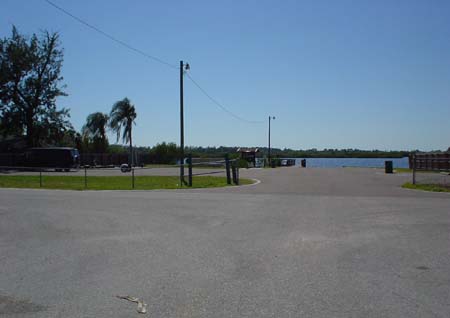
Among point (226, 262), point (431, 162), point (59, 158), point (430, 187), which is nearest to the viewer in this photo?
point (226, 262)

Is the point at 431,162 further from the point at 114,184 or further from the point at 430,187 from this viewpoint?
the point at 114,184

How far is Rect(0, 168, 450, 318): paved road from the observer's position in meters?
5.35

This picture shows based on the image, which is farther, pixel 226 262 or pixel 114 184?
pixel 114 184

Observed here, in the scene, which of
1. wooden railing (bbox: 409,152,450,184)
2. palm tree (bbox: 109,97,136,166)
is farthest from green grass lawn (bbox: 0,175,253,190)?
palm tree (bbox: 109,97,136,166)

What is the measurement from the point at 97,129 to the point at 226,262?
68012mm

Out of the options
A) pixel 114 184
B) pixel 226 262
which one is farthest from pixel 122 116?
pixel 226 262

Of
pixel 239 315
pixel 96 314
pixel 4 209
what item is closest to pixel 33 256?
pixel 96 314

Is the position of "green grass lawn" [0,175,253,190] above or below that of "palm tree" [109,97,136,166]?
below

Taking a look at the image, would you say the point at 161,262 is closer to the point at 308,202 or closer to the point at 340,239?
the point at 340,239

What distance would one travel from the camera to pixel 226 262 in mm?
7379

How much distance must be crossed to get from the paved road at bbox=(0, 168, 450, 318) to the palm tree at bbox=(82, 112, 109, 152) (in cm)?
5814

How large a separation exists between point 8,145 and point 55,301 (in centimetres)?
5915

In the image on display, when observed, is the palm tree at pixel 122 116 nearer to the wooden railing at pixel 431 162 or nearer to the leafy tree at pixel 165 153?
the leafy tree at pixel 165 153

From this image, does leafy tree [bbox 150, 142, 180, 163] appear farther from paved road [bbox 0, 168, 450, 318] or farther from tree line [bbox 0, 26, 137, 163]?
paved road [bbox 0, 168, 450, 318]
